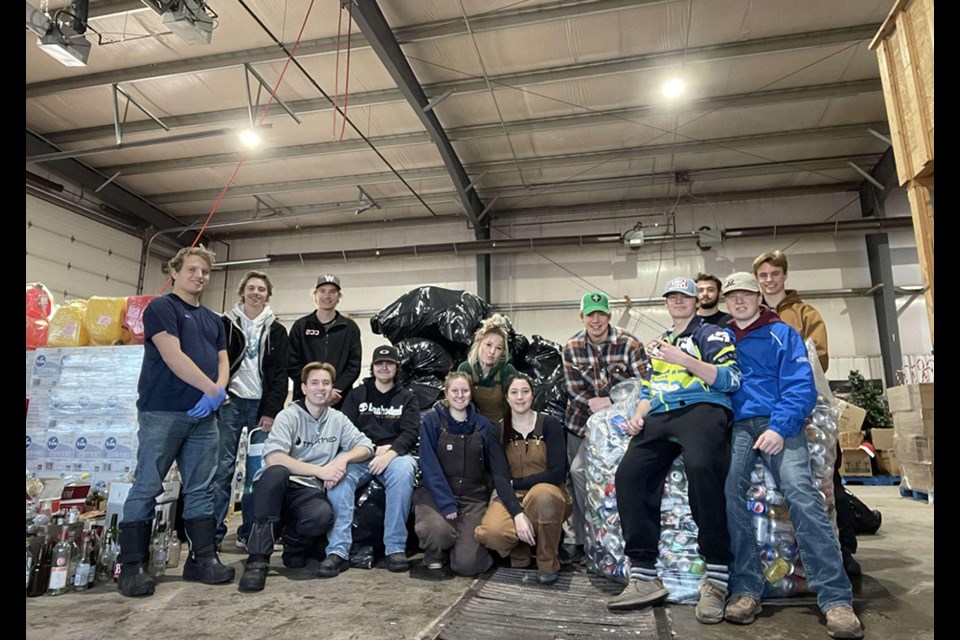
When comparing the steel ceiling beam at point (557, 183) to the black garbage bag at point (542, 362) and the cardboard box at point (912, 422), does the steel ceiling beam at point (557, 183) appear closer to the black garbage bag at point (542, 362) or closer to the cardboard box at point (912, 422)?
the cardboard box at point (912, 422)

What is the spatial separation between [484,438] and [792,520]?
1.44 m

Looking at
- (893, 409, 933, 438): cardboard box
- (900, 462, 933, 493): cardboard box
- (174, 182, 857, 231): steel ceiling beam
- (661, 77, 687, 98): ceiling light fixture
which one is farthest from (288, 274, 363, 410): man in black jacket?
(174, 182, 857, 231): steel ceiling beam

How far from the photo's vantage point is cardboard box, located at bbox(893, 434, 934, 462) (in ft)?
16.1

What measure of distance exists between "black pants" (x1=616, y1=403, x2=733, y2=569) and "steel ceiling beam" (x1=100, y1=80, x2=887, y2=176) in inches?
217

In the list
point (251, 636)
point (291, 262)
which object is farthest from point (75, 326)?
point (291, 262)

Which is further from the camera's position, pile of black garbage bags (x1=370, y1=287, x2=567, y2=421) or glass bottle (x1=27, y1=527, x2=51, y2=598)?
pile of black garbage bags (x1=370, y1=287, x2=567, y2=421)

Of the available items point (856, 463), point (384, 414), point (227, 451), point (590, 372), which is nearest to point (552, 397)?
point (590, 372)

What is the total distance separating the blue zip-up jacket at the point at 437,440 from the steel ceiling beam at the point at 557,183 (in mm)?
5658

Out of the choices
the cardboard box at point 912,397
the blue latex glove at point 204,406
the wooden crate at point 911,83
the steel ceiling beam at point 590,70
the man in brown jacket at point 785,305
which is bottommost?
the cardboard box at point 912,397

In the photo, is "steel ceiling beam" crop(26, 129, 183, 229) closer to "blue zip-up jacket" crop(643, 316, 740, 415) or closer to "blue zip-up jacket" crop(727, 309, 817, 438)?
"blue zip-up jacket" crop(643, 316, 740, 415)

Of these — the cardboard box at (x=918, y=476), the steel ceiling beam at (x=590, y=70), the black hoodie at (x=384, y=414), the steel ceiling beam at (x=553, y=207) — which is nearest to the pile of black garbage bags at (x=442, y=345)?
the black hoodie at (x=384, y=414)

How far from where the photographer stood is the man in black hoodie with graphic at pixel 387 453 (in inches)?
109

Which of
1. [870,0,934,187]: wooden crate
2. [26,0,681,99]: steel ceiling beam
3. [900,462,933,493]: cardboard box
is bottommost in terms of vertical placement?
[900,462,933,493]: cardboard box

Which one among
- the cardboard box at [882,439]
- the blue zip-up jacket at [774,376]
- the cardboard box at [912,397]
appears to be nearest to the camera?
the blue zip-up jacket at [774,376]
